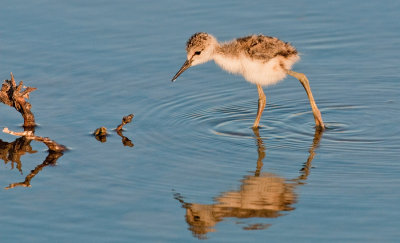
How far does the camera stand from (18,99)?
27.6ft

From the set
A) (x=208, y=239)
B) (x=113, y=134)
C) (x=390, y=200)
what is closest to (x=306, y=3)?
(x=113, y=134)

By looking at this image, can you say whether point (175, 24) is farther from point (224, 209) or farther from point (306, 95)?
point (224, 209)

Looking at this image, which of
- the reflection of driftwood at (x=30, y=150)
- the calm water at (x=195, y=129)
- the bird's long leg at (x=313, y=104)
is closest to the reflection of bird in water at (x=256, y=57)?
the bird's long leg at (x=313, y=104)

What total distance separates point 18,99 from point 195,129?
168cm

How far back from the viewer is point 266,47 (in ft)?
27.5

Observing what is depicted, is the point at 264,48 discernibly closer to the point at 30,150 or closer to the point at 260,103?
the point at 260,103

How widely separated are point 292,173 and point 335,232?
4.01 feet

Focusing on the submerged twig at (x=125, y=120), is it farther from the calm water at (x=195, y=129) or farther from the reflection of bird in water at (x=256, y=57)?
the reflection of bird in water at (x=256, y=57)

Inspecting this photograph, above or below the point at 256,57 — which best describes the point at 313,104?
below

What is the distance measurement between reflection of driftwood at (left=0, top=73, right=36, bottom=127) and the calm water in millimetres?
174

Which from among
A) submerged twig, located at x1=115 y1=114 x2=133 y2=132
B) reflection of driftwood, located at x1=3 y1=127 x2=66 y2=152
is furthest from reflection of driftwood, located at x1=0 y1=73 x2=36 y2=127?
submerged twig, located at x1=115 y1=114 x2=133 y2=132

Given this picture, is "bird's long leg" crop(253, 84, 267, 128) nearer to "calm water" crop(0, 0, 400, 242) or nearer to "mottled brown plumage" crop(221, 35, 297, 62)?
"calm water" crop(0, 0, 400, 242)

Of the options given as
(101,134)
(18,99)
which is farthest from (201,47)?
(18,99)

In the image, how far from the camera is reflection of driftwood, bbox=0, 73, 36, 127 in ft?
27.7
